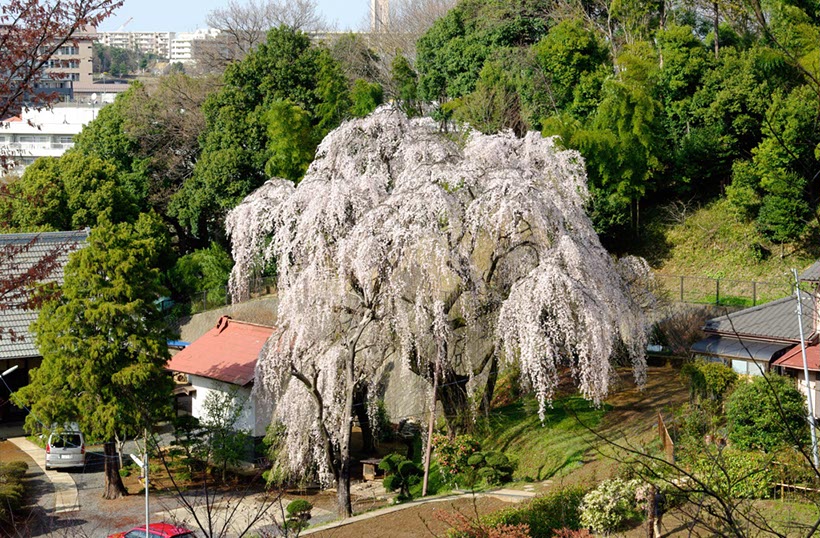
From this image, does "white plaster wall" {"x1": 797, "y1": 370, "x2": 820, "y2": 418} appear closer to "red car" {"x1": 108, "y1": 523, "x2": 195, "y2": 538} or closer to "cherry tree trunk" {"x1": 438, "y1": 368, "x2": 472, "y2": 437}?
"cherry tree trunk" {"x1": 438, "y1": 368, "x2": 472, "y2": 437}

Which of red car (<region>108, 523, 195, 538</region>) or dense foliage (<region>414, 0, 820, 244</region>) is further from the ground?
dense foliage (<region>414, 0, 820, 244</region>)

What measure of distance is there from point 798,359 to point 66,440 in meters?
15.1

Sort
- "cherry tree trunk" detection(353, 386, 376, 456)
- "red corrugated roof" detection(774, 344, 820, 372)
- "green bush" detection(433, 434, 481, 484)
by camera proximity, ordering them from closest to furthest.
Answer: "red corrugated roof" detection(774, 344, 820, 372) → "green bush" detection(433, 434, 481, 484) → "cherry tree trunk" detection(353, 386, 376, 456)

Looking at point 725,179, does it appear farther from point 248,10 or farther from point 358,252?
point 248,10

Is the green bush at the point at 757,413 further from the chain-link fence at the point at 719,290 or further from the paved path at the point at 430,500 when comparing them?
the chain-link fence at the point at 719,290

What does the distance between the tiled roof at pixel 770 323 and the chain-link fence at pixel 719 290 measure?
2784 millimetres

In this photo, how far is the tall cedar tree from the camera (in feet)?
A: 58.6

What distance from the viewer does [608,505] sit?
42.2 feet

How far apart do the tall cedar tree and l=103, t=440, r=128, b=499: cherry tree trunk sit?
0.06 feet

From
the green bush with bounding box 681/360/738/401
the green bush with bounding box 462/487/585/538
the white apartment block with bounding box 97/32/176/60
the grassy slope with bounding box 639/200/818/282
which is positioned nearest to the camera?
the green bush with bounding box 462/487/585/538

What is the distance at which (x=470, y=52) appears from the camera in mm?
32906

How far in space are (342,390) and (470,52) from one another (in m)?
19.3

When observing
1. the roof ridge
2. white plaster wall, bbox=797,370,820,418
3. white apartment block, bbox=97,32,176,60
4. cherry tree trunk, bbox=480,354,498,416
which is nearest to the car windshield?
the roof ridge

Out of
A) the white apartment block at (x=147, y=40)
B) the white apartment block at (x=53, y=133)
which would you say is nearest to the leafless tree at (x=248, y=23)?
the white apartment block at (x=53, y=133)
